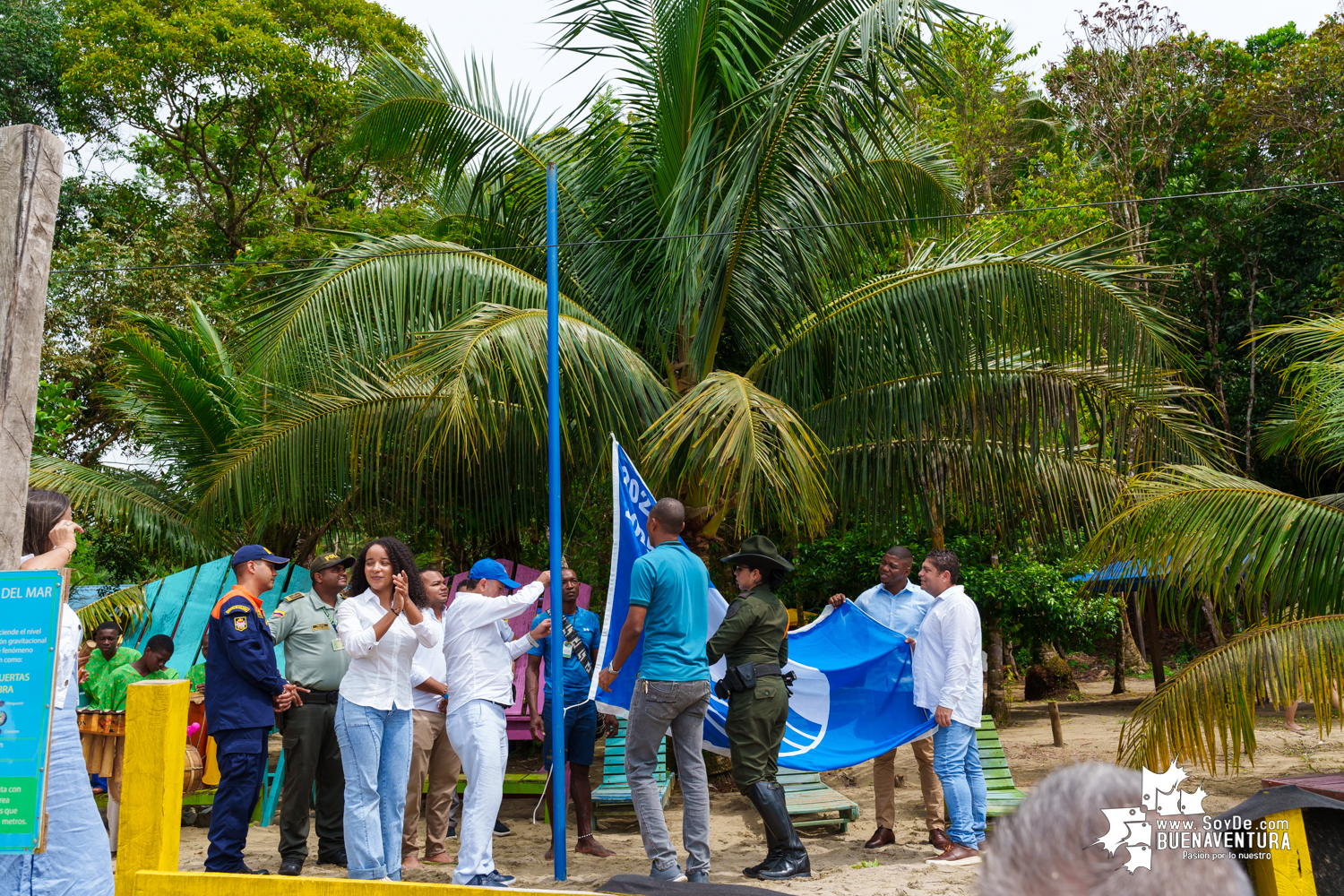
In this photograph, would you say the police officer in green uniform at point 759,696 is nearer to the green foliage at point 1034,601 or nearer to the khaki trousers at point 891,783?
the khaki trousers at point 891,783

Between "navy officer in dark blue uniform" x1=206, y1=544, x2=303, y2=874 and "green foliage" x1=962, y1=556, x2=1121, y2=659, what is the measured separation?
917 centimetres

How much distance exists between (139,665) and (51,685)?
15.3 feet

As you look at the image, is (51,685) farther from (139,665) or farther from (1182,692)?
(1182,692)

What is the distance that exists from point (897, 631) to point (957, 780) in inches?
44.6

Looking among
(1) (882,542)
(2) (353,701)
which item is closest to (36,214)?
(2) (353,701)

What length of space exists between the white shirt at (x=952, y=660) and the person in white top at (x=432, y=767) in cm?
284

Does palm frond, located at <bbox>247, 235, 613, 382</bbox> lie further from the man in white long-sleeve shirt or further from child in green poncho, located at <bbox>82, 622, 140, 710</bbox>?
the man in white long-sleeve shirt

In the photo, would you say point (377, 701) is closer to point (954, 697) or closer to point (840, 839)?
point (954, 697)

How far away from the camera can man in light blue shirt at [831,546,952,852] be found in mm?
6512

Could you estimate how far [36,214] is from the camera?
12.2 ft

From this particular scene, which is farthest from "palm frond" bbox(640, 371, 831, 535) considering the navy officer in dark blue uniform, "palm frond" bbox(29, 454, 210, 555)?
"palm frond" bbox(29, 454, 210, 555)

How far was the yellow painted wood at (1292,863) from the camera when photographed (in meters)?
3.17

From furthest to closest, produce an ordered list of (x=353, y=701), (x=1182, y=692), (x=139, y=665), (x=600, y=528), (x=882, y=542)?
1. (x=882, y=542)
2. (x=600, y=528)
3. (x=139, y=665)
4. (x=1182, y=692)
5. (x=353, y=701)

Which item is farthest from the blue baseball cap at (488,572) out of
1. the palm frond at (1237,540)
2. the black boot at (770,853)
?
the palm frond at (1237,540)
